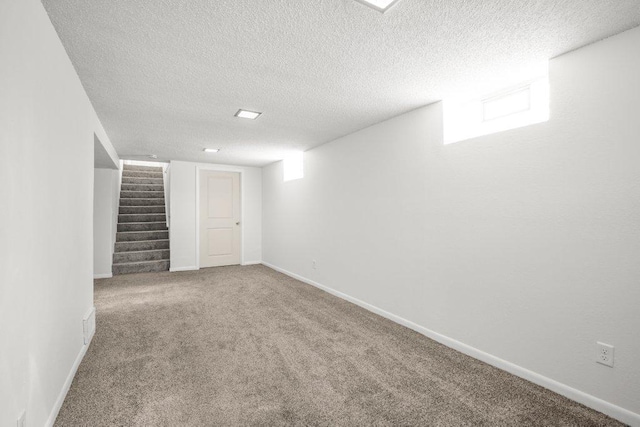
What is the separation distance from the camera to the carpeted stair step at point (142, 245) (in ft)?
19.9

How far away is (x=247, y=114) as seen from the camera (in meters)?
3.14

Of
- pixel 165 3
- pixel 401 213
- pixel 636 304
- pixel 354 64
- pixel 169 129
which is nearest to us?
pixel 165 3

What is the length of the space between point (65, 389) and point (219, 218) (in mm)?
4742

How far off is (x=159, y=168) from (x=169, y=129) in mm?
6230

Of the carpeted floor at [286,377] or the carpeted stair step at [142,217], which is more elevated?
the carpeted stair step at [142,217]

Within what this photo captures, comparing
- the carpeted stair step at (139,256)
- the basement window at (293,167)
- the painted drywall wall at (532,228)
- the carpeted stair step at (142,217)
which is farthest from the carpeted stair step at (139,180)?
the painted drywall wall at (532,228)

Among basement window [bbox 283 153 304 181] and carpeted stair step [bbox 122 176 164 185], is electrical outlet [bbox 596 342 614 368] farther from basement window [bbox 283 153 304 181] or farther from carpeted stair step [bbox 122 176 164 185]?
carpeted stair step [bbox 122 176 164 185]

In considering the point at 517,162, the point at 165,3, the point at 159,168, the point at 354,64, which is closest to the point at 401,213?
the point at 517,162

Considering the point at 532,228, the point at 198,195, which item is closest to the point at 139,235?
the point at 198,195

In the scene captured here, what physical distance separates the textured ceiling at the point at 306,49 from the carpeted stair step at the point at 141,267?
3.59 meters

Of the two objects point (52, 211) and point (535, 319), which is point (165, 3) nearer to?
point (52, 211)

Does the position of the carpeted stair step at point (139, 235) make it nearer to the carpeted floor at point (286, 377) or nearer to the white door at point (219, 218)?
the white door at point (219, 218)

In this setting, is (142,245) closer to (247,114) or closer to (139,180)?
(139,180)

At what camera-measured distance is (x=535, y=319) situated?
2.08 m
